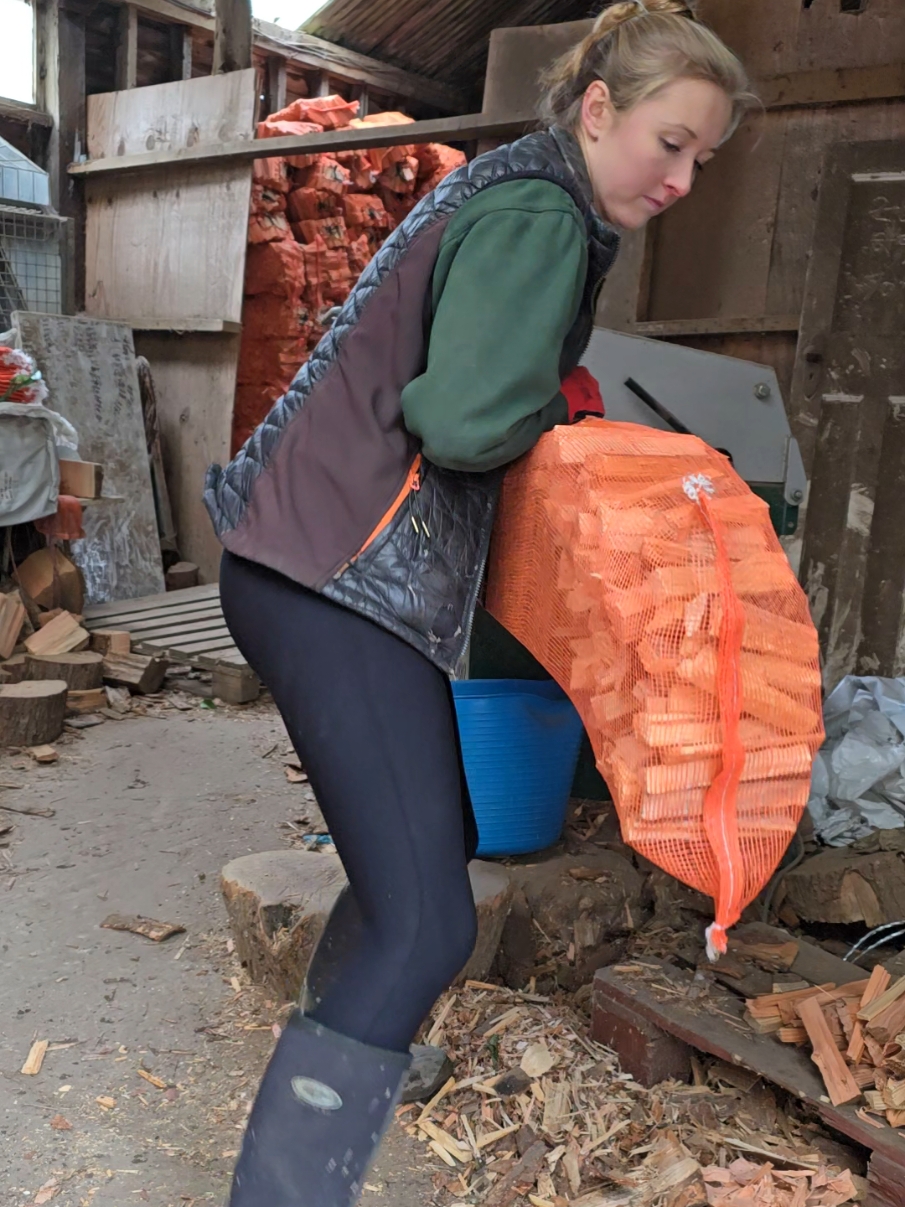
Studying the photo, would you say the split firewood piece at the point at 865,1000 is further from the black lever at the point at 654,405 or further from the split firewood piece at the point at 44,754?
the split firewood piece at the point at 44,754

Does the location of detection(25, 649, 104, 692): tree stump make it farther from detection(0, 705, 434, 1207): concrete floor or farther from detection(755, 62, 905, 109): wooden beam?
detection(755, 62, 905, 109): wooden beam

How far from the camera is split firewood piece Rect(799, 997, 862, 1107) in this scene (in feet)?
6.34

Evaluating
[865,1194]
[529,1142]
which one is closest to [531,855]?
[529,1142]

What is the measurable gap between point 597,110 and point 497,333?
1.42 ft

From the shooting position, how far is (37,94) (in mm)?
7141

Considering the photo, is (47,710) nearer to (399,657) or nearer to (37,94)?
(399,657)

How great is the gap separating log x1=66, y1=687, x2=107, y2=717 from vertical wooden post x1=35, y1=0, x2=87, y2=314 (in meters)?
3.25

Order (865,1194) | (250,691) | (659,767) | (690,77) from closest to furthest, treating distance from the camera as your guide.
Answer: (659,767) < (690,77) < (865,1194) < (250,691)

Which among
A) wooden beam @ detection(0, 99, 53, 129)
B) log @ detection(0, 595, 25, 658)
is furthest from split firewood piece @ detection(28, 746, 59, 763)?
wooden beam @ detection(0, 99, 53, 129)

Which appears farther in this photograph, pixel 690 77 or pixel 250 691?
pixel 250 691

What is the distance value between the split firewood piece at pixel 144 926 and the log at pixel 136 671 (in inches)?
92.7

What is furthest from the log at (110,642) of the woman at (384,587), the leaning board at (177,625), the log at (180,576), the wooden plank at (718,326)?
the woman at (384,587)

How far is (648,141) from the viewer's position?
1.46 m

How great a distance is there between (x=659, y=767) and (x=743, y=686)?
146 millimetres
